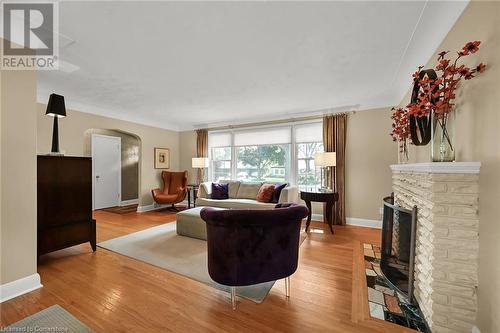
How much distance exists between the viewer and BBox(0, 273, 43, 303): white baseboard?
180 centimetres

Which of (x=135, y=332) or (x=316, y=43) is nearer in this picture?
(x=135, y=332)

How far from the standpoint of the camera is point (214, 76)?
2941mm

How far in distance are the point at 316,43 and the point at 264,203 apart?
2932 mm

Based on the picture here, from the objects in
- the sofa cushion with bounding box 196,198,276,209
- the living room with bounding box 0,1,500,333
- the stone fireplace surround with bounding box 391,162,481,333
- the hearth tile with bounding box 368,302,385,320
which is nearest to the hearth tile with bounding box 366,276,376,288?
the living room with bounding box 0,1,500,333

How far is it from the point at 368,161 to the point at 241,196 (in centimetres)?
277

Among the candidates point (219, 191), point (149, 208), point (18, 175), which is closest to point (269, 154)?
point (219, 191)

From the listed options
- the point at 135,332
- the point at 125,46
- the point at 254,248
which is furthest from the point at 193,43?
the point at 135,332

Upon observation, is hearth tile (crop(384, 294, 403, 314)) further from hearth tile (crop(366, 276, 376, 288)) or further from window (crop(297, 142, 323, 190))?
window (crop(297, 142, 323, 190))

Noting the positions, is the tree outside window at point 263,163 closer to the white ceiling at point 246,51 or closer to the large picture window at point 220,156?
the large picture window at point 220,156

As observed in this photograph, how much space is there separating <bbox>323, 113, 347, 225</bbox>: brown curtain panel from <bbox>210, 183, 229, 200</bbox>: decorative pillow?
236 centimetres

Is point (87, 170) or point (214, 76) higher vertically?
point (214, 76)

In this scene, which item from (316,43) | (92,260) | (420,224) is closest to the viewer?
(420,224)

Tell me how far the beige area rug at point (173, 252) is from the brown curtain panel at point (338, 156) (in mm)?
1229

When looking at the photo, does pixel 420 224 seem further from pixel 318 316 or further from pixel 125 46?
pixel 125 46
